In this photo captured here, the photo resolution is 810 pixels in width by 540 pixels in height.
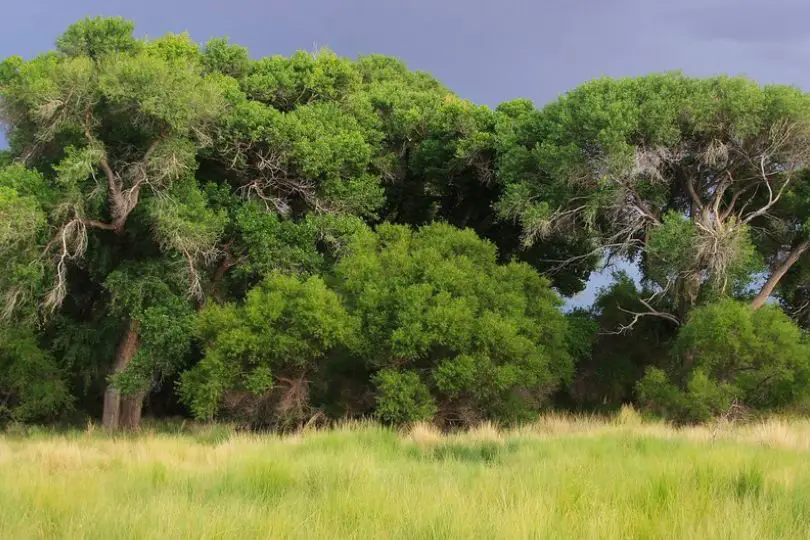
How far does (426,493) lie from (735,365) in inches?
478

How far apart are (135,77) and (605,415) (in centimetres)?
1448

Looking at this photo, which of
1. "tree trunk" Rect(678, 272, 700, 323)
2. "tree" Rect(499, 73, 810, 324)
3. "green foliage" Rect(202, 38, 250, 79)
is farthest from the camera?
"green foliage" Rect(202, 38, 250, 79)

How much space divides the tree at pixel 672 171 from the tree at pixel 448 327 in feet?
8.23

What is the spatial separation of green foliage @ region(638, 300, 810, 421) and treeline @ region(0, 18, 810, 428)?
0.07m

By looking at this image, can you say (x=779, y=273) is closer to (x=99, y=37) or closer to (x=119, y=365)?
(x=119, y=365)

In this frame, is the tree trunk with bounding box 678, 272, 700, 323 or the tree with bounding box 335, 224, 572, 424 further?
the tree trunk with bounding box 678, 272, 700, 323

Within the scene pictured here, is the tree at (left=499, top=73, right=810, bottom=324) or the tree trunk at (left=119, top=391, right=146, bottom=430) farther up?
the tree at (left=499, top=73, right=810, bottom=324)

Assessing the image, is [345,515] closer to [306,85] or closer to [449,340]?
[449,340]

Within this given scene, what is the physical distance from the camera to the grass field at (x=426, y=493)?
4.86 meters

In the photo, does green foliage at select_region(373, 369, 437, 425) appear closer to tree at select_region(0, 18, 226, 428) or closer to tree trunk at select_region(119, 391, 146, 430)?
tree at select_region(0, 18, 226, 428)

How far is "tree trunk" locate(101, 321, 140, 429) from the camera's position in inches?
708

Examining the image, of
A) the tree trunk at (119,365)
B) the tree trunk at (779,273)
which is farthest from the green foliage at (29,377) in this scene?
the tree trunk at (779,273)

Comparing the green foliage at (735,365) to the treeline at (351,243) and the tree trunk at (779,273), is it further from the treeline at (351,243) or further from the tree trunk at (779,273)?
the tree trunk at (779,273)

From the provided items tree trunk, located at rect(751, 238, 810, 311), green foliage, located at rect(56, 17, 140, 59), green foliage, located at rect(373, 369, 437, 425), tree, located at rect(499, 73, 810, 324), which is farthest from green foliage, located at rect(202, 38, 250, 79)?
tree trunk, located at rect(751, 238, 810, 311)
